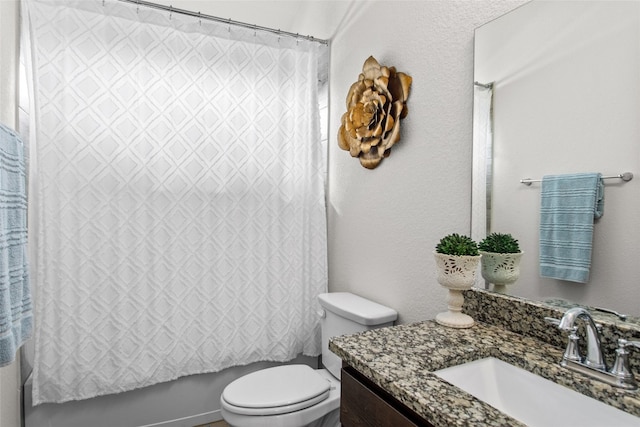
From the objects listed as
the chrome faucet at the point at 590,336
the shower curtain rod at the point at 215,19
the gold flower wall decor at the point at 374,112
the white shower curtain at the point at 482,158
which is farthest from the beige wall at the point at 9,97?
the chrome faucet at the point at 590,336

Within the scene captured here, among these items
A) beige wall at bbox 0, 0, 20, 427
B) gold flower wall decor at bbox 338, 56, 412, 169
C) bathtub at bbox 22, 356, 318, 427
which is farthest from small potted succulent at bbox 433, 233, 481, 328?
beige wall at bbox 0, 0, 20, 427

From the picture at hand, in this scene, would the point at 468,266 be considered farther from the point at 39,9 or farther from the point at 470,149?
the point at 39,9

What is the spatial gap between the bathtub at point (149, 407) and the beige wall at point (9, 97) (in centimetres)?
13

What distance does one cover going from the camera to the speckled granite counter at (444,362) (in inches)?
28.1

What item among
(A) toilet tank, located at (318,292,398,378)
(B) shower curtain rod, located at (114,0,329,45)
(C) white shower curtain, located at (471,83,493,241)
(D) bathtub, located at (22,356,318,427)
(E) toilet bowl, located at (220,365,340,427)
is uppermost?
(B) shower curtain rod, located at (114,0,329,45)

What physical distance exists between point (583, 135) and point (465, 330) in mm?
Result: 638

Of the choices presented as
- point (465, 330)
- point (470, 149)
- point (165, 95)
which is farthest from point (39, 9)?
point (465, 330)

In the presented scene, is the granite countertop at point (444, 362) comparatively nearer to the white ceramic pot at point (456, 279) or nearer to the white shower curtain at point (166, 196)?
the white ceramic pot at point (456, 279)

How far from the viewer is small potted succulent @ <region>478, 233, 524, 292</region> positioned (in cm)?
117

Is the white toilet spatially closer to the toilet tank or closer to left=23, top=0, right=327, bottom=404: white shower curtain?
the toilet tank

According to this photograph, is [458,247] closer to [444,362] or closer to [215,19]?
[444,362]

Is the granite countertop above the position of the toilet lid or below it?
above

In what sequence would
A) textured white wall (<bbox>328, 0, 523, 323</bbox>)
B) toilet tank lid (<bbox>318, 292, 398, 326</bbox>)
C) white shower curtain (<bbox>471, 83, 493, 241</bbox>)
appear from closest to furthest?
white shower curtain (<bbox>471, 83, 493, 241</bbox>), textured white wall (<bbox>328, 0, 523, 323</bbox>), toilet tank lid (<bbox>318, 292, 398, 326</bbox>)

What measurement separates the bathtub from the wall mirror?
1676mm
